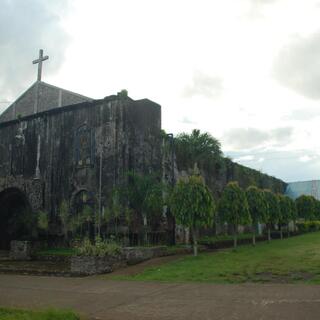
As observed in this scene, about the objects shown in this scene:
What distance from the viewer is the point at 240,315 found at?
7250mm

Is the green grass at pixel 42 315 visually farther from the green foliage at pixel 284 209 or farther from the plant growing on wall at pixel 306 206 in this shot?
the plant growing on wall at pixel 306 206

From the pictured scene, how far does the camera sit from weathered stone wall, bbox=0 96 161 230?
2192cm

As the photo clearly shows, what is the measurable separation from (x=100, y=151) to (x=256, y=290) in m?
14.1

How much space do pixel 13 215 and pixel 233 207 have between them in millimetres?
13644

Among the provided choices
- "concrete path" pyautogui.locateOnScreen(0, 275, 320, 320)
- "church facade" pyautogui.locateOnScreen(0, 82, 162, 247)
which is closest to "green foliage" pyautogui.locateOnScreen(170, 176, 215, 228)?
"church facade" pyautogui.locateOnScreen(0, 82, 162, 247)

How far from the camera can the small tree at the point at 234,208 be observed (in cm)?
2175

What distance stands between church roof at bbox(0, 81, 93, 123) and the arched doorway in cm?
552

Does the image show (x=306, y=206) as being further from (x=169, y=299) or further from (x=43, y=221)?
(x=169, y=299)

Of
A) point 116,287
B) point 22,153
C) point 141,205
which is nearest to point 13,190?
point 22,153

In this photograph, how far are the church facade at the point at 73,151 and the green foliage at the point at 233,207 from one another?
14.1ft

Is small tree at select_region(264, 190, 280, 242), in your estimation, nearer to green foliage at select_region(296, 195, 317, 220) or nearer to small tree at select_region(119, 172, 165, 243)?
small tree at select_region(119, 172, 165, 243)

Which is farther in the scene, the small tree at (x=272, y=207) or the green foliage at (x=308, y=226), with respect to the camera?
the green foliage at (x=308, y=226)

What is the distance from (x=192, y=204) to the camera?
58.4ft

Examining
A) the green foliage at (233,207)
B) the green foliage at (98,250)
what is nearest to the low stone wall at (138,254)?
the green foliage at (98,250)
